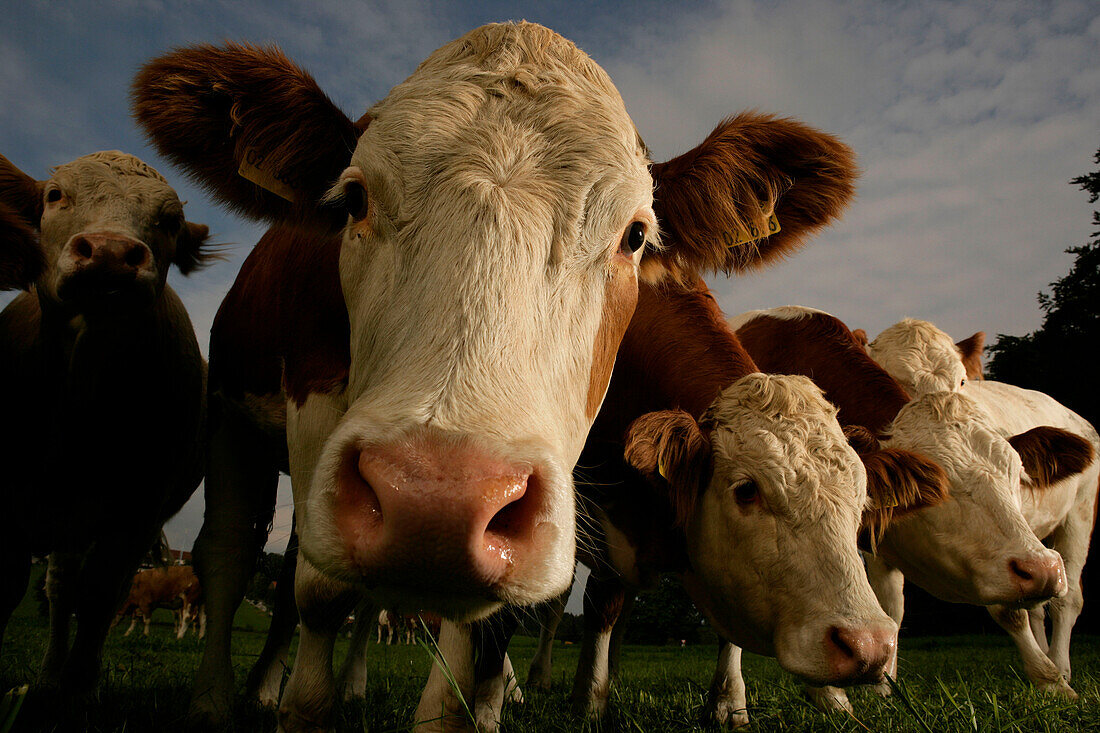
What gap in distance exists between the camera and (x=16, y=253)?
3.03 metres

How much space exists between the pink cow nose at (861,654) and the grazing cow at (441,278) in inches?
47.3

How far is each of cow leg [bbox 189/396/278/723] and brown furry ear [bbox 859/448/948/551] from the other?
306 cm

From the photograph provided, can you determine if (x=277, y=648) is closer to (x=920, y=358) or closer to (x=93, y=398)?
(x=93, y=398)

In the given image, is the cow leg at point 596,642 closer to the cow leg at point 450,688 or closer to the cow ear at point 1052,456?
the cow leg at point 450,688

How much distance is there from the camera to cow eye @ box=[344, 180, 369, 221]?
193 centimetres

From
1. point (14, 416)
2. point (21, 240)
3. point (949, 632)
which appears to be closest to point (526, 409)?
point (21, 240)

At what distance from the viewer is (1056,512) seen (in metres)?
6.40

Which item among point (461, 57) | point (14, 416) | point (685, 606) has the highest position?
point (461, 57)

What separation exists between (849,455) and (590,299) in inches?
62.5

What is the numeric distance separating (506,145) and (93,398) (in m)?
3.00

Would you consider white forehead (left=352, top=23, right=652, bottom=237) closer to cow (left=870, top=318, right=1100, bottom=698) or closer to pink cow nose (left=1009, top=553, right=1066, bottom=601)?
pink cow nose (left=1009, top=553, right=1066, bottom=601)

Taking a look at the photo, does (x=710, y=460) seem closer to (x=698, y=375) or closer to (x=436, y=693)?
(x=698, y=375)

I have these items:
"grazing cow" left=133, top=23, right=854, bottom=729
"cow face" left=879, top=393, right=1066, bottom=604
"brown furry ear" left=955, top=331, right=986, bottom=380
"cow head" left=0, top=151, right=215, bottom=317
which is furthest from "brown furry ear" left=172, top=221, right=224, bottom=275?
"brown furry ear" left=955, top=331, right=986, bottom=380

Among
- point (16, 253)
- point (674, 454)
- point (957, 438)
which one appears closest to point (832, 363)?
point (957, 438)
